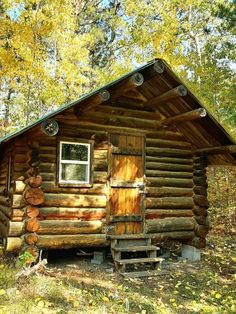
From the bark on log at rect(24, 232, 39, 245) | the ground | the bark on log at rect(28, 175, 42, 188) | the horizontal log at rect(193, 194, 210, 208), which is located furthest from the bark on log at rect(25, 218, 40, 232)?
the horizontal log at rect(193, 194, 210, 208)

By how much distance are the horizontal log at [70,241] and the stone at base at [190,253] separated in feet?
9.16

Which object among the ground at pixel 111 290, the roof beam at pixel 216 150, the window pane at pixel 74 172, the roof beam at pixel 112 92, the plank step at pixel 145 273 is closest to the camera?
the ground at pixel 111 290

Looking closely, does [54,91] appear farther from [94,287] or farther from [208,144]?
[94,287]

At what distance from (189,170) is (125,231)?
113 inches

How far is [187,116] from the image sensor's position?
30.0ft

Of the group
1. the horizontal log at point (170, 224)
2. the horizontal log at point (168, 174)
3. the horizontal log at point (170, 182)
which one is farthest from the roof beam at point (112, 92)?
the horizontal log at point (170, 224)

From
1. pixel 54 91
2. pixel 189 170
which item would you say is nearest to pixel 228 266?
pixel 189 170

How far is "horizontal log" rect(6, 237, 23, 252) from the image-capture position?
27.0 ft

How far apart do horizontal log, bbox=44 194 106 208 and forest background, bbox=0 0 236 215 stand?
8134 millimetres

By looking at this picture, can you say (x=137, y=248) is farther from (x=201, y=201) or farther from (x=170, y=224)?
(x=201, y=201)

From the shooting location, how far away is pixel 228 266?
9.73m

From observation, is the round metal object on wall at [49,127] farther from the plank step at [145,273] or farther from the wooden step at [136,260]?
the plank step at [145,273]

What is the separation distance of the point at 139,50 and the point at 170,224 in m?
11.9

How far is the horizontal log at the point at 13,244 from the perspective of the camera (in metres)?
8.22
